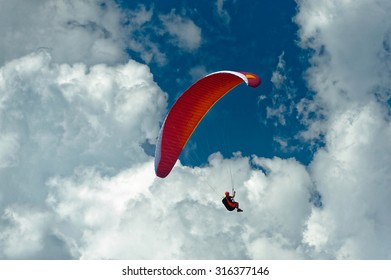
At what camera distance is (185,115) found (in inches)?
1951

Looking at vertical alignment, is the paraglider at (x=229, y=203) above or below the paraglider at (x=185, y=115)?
below

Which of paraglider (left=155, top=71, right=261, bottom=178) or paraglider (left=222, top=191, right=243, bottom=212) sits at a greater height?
paraglider (left=155, top=71, right=261, bottom=178)

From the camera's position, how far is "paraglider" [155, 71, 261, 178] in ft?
157

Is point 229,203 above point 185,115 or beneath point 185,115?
beneath

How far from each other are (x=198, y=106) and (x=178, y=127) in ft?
8.09

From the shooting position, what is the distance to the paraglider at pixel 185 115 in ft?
157
